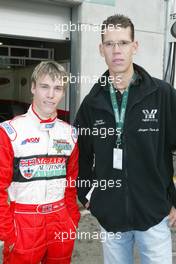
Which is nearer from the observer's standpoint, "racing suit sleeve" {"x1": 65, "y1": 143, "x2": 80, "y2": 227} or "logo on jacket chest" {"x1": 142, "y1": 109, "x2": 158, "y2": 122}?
"logo on jacket chest" {"x1": 142, "y1": 109, "x2": 158, "y2": 122}

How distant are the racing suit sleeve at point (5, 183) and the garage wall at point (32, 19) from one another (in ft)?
14.9

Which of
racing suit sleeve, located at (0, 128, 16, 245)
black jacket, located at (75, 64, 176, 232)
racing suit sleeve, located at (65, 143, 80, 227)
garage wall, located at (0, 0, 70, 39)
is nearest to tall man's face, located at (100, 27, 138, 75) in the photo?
black jacket, located at (75, 64, 176, 232)

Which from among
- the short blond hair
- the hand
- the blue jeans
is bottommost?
the blue jeans

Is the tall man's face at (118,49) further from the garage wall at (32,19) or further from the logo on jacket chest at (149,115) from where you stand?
the garage wall at (32,19)

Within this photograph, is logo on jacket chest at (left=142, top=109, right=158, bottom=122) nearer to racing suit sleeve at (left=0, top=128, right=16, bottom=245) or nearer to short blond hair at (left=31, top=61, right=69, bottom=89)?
short blond hair at (left=31, top=61, right=69, bottom=89)

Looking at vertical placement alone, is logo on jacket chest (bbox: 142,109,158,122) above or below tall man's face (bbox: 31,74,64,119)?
below

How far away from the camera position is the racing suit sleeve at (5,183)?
2105 millimetres

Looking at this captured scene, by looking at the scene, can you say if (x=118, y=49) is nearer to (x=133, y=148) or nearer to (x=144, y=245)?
(x=133, y=148)

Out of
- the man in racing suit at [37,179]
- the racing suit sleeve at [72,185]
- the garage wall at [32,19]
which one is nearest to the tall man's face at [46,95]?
the man in racing suit at [37,179]

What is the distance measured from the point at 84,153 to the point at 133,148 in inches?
18.5

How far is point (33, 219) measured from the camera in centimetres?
221

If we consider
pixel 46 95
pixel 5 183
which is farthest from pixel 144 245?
pixel 46 95

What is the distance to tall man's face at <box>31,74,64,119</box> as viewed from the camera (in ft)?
7.31

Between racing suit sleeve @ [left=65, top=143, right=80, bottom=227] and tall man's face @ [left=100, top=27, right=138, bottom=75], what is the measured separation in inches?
23.8
